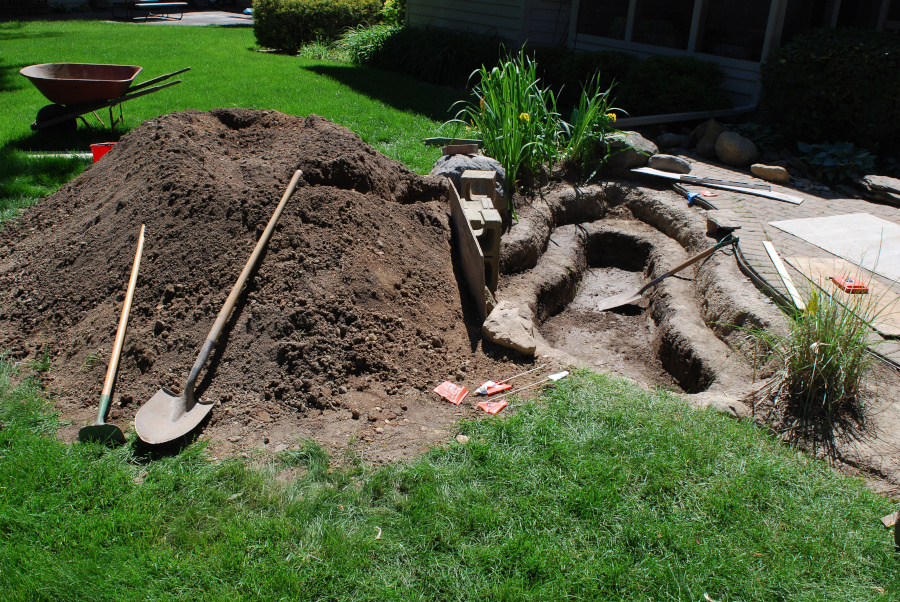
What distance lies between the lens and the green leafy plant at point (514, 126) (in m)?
5.95

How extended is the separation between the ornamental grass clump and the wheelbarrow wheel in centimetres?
795

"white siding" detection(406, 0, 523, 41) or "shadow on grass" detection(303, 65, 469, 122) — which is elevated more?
"white siding" detection(406, 0, 523, 41)

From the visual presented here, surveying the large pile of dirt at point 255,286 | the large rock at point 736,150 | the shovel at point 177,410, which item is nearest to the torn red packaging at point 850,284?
the large pile of dirt at point 255,286

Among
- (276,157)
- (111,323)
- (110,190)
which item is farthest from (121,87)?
(111,323)

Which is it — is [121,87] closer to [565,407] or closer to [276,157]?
[276,157]

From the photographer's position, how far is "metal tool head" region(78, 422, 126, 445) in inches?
114

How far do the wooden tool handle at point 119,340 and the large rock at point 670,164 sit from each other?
18.2 feet

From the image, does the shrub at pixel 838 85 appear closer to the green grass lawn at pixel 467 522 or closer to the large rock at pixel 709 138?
the large rock at pixel 709 138

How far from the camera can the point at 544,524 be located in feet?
8.55

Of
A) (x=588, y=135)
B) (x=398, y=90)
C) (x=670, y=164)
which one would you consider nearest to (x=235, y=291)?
(x=588, y=135)

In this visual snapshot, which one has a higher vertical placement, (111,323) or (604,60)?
(604,60)

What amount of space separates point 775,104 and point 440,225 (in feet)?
20.6

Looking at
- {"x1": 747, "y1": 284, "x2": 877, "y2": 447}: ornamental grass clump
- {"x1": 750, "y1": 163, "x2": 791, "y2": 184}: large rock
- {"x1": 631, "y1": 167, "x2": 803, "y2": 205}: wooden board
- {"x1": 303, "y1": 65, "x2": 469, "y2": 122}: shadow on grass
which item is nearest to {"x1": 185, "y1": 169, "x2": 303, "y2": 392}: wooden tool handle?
{"x1": 747, "y1": 284, "x2": 877, "y2": 447}: ornamental grass clump

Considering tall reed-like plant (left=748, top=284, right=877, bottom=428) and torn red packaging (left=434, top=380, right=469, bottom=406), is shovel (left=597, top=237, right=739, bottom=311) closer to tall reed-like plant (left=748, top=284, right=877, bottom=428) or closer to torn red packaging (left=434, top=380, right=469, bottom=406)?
tall reed-like plant (left=748, top=284, right=877, bottom=428)
